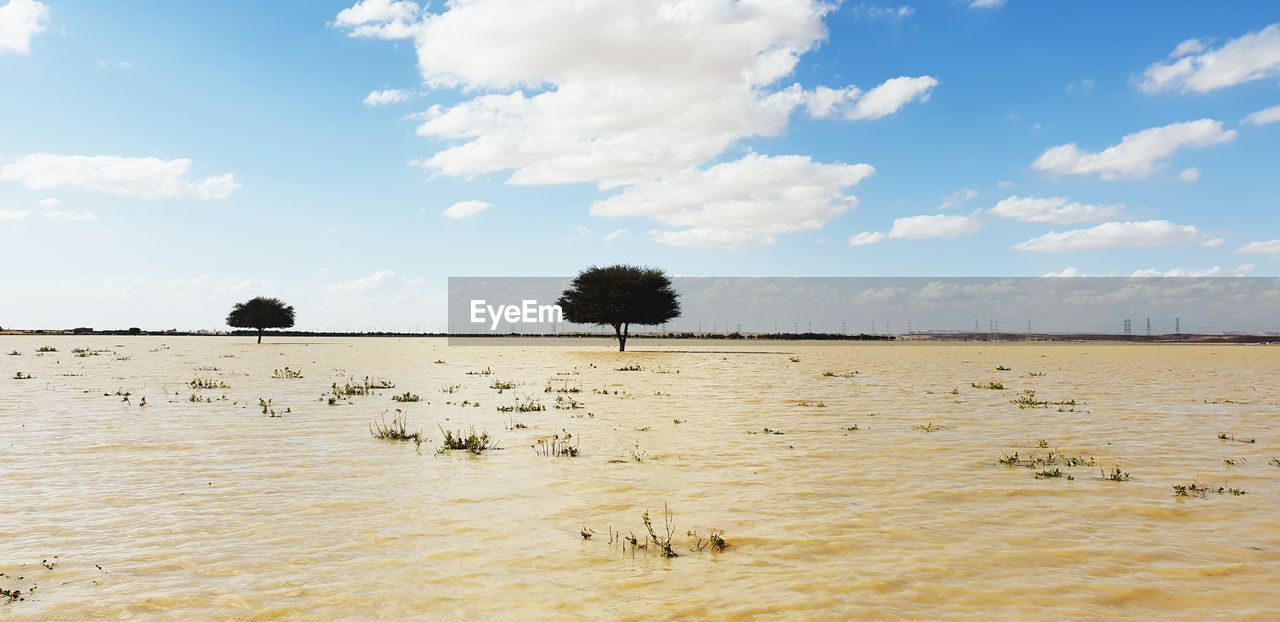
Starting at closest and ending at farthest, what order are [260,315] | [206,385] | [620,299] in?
[206,385]
[620,299]
[260,315]

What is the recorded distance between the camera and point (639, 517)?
33.0ft

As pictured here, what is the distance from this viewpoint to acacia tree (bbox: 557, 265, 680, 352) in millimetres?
86812

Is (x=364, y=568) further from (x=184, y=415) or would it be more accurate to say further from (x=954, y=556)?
(x=184, y=415)

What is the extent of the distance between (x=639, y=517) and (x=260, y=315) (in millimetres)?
124312

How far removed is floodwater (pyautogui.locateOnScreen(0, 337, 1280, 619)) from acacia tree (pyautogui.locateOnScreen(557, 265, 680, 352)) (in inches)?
2568

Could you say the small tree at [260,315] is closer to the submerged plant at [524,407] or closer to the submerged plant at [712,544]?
the submerged plant at [524,407]

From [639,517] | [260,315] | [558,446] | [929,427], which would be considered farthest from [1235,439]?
[260,315]

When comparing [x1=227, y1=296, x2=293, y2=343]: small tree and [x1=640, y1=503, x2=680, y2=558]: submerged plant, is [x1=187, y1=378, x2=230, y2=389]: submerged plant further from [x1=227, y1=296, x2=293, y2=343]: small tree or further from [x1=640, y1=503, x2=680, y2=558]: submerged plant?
[x1=227, y1=296, x2=293, y2=343]: small tree

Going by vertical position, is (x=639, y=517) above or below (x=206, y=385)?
below

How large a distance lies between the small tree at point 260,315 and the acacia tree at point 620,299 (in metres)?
56.1

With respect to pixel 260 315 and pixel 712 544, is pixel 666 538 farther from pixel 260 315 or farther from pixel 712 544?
pixel 260 315

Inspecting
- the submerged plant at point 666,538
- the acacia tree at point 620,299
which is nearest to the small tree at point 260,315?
the acacia tree at point 620,299

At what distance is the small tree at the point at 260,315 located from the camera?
11838cm

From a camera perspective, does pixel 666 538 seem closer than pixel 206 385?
Yes
